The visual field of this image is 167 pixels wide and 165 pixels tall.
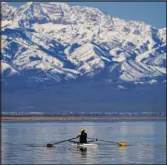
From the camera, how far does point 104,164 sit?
62.5m

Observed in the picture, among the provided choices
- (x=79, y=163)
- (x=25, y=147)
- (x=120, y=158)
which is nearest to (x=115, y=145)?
(x=25, y=147)

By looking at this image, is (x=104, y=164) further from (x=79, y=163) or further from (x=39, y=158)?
(x=39, y=158)

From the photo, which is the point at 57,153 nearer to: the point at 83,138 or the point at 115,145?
the point at 83,138

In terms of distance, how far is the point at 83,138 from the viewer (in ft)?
263

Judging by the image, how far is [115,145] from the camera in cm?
8581

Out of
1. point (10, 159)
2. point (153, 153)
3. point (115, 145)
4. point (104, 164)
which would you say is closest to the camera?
point (104, 164)

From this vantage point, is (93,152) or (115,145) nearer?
(93,152)

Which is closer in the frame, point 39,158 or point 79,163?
point 79,163

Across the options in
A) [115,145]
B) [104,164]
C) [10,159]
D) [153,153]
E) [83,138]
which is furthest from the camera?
[115,145]

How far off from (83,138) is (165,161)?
1684 centimetres

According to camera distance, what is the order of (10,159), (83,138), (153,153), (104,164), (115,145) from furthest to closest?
(115,145) < (83,138) < (153,153) < (10,159) < (104,164)

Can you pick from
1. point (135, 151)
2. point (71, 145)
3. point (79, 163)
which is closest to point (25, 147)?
point (71, 145)

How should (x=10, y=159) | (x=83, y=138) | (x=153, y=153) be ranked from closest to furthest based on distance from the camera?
(x=10, y=159)
(x=153, y=153)
(x=83, y=138)

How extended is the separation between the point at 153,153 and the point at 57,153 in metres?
9.26
